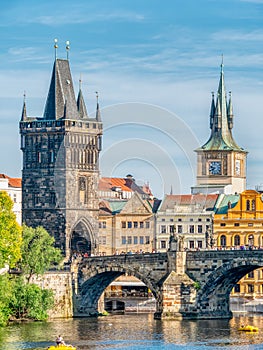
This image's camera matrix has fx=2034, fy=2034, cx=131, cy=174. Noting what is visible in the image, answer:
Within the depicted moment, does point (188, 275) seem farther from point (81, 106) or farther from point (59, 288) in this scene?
point (81, 106)

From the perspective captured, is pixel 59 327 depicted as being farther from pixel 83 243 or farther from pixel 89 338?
pixel 83 243

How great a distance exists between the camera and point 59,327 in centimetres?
15862

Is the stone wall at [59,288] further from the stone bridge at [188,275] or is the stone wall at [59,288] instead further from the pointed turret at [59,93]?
the pointed turret at [59,93]

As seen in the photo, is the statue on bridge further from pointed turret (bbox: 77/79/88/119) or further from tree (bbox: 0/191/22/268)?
pointed turret (bbox: 77/79/88/119)

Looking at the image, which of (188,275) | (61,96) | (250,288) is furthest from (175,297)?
(250,288)

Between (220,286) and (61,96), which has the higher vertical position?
(61,96)

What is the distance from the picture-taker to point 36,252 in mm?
167000

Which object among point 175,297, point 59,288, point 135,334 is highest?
point 59,288

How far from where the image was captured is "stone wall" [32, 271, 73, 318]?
169 m

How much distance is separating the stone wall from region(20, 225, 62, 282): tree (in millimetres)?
1091

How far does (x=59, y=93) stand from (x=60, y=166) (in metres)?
6.62

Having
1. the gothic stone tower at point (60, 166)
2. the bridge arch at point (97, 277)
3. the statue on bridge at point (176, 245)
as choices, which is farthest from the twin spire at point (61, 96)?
the statue on bridge at point (176, 245)

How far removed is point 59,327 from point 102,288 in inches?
762

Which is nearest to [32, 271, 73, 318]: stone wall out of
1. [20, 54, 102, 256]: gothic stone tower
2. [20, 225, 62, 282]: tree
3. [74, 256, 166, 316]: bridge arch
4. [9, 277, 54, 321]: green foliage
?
[20, 225, 62, 282]: tree
